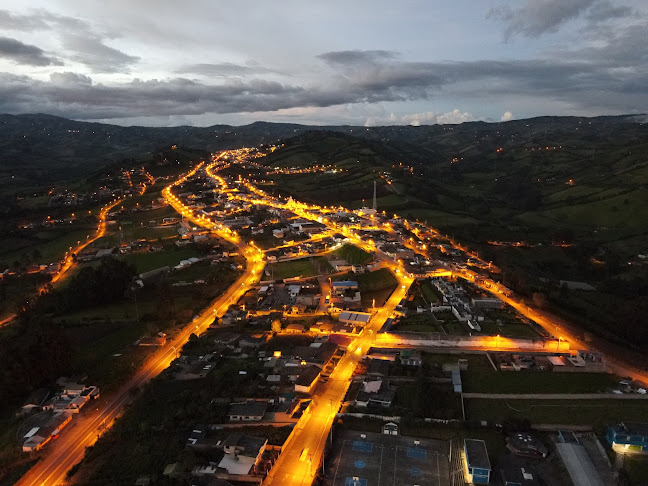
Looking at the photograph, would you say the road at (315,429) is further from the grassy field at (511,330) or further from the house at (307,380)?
the grassy field at (511,330)

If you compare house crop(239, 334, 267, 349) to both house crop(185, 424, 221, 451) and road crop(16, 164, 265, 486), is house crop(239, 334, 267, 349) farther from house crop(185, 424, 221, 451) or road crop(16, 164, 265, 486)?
house crop(185, 424, 221, 451)

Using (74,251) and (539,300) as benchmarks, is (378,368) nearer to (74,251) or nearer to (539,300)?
(539,300)

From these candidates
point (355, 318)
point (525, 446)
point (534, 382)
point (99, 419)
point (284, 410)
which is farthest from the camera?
point (355, 318)

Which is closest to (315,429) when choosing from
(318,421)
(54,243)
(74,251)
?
(318,421)

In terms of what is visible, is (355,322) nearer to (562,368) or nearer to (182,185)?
Answer: (562,368)

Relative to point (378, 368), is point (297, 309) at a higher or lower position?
lower

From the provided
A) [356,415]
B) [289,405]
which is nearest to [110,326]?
[289,405]

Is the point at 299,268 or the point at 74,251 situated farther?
the point at 74,251
